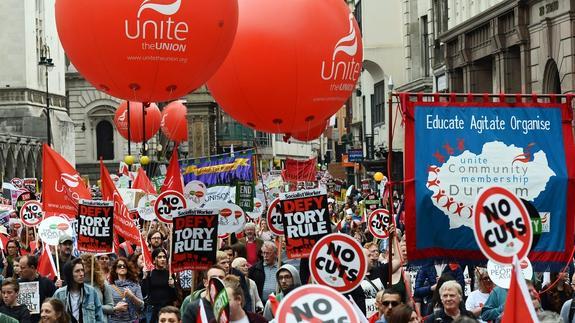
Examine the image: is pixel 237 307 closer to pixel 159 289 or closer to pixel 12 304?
pixel 12 304

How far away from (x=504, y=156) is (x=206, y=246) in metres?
4.54

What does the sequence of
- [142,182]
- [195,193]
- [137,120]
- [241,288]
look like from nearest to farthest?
[241,288]
[195,193]
[142,182]
[137,120]

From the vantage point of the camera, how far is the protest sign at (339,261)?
13.9 metres

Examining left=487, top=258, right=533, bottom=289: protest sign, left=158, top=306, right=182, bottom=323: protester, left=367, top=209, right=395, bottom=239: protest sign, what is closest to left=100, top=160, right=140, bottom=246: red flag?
left=367, top=209, right=395, bottom=239: protest sign

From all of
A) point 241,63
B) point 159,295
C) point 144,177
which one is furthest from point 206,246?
point 144,177

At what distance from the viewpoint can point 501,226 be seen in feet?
33.9

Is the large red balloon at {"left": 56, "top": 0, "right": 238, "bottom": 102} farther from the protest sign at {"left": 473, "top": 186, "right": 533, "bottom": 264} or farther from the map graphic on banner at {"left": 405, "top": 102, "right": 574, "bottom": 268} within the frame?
the protest sign at {"left": 473, "top": 186, "right": 533, "bottom": 264}

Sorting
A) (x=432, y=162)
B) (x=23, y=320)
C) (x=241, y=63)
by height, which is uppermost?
(x=241, y=63)

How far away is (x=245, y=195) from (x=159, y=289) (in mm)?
10094

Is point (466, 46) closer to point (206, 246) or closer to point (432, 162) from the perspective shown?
point (206, 246)

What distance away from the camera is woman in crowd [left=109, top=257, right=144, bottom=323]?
17.6 metres

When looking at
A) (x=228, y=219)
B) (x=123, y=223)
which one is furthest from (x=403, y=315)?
(x=123, y=223)

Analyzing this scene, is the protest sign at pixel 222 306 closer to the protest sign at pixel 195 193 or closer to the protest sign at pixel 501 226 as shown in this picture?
the protest sign at pixel 501 226

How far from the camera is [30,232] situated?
1158 inches
